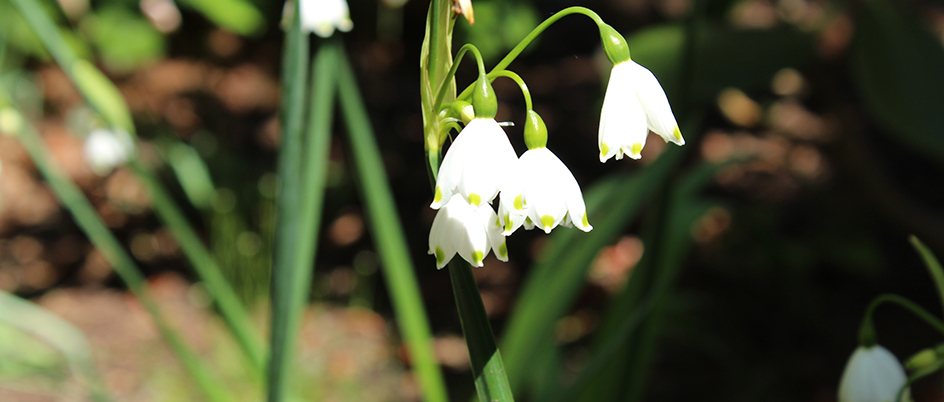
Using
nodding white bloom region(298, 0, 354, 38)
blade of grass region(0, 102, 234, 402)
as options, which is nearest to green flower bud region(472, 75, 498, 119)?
nodding white bloom region(298, 0, 354, 38)

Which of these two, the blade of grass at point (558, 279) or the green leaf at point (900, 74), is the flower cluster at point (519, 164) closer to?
the blade of grass at point (558, 279)

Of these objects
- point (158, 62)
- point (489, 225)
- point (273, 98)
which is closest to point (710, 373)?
point (489, 225)

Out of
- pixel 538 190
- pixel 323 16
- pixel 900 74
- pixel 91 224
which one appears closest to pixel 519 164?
pixel 538 190

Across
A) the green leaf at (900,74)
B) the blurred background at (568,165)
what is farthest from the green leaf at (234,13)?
the green leaf at (900,74)

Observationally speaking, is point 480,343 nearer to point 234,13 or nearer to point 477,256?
point 477,256

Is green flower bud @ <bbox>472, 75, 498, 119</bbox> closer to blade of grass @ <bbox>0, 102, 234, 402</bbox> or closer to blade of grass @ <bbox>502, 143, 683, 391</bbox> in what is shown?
blade of grass @ <bbox>502, 143, 683, 391</bbox>

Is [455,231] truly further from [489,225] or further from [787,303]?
[787,303]

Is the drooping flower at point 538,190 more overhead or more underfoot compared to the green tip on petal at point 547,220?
more overhead
